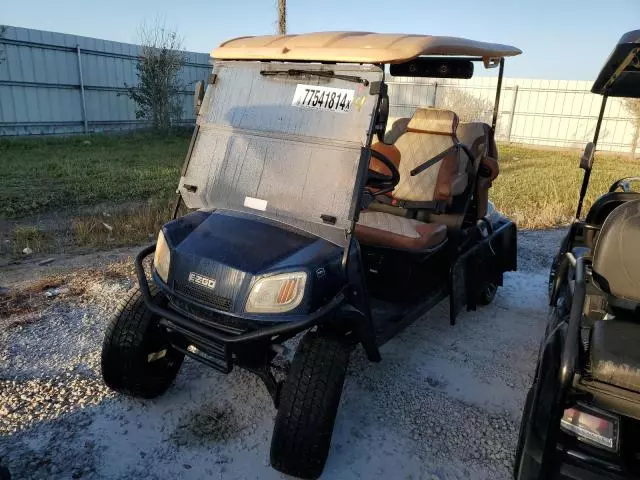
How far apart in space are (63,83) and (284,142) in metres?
16.0

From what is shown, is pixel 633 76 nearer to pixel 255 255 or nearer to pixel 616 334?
pixel 616 334

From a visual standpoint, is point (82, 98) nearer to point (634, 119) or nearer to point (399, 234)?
point (399, 234)

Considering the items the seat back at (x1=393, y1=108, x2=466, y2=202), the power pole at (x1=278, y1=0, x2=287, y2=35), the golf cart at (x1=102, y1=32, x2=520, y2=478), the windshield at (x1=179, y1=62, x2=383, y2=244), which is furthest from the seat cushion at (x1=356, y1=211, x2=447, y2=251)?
the power pole at (x1=278, y1=0, x2=287, y2=35)


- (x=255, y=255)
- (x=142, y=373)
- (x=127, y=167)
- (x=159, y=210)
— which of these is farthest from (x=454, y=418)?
(x=127, y=167)

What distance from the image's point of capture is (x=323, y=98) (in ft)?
8.66

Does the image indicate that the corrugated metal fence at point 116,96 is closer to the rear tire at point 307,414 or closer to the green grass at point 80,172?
the green grass at point 80,172

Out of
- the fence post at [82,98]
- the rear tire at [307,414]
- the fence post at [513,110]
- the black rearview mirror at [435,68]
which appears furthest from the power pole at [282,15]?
the rear tire at [307,414]

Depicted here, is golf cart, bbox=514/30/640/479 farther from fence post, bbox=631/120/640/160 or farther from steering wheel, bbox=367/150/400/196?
fence post, bbox=631/120/640/160

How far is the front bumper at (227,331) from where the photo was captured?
223 centimetres

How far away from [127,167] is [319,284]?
9.33 metres

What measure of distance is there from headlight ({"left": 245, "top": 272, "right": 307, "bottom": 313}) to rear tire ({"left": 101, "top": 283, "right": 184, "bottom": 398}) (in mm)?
701

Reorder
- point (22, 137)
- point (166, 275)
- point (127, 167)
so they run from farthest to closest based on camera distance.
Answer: point (22, 137) < point (127, 167) < point (166, 275)

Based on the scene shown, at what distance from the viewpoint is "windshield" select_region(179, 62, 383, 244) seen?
8.36ft

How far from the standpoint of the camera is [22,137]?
577 inches
